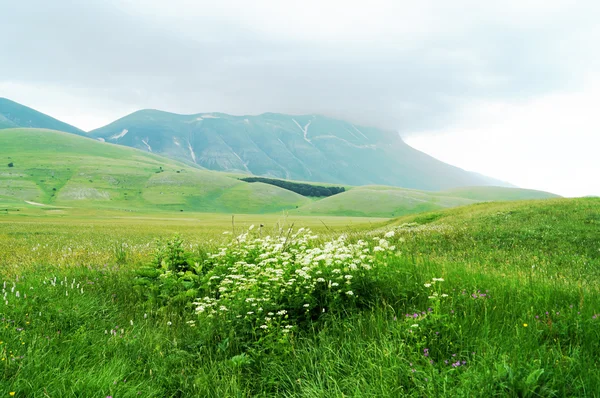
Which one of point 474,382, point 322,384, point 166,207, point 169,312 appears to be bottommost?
point 166,207

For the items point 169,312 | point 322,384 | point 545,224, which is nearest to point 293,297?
point 322,384

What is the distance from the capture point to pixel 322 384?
14.2 ft

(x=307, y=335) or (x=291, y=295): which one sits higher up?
(x=291, y=295)

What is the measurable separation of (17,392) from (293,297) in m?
4.02

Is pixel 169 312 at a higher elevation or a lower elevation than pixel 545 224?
lower

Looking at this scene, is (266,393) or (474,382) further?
(266,393)

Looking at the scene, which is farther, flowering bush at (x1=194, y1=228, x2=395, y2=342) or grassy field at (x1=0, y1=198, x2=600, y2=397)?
flowering bush at (x1=194, y1=228, x2=395, y2=342)

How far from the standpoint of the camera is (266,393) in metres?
4.72

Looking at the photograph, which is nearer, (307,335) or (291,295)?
(307,335)

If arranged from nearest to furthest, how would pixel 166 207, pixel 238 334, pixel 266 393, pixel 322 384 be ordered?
pixel 322 384, pixel 266 393, pixel 238 334, pixel 166 207

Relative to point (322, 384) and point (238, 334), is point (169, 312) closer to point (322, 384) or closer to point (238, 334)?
point (238, 334)

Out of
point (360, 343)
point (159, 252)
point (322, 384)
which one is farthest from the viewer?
point (159, 252)

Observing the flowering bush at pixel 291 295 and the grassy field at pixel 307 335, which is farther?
the flowering bush at pixel 291 295

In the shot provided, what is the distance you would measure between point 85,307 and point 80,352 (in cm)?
200
